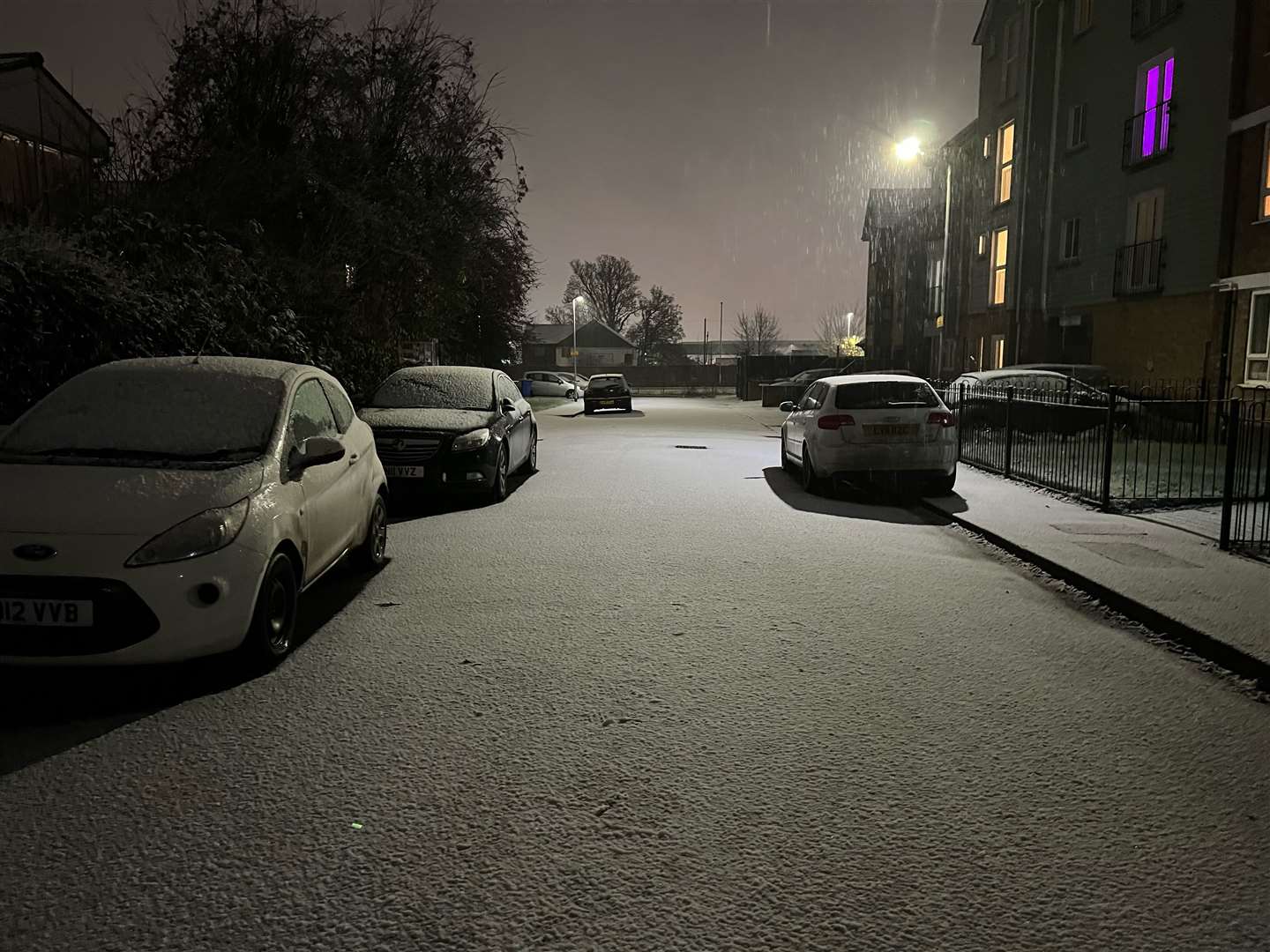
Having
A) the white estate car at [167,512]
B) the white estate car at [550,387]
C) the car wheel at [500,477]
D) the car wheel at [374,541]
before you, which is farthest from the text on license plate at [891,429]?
the white estate car at [550,387]

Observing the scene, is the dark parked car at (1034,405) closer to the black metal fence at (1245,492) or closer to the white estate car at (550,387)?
the black metal fence at (1245,492)

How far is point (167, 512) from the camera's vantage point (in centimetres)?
460

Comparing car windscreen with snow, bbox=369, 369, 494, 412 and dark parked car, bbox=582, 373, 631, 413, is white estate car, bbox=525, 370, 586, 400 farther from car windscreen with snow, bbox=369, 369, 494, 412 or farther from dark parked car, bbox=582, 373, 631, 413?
car windscreen with snow, bbox=369, 369, 494, 412

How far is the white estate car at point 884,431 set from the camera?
1162cm

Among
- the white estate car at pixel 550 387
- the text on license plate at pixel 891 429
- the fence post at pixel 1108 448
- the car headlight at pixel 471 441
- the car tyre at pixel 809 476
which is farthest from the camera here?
the white estate car at pixel 550 387

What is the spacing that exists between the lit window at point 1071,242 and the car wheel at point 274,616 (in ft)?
87.8

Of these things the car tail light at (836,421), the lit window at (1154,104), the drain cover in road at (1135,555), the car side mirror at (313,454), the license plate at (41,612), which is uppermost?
the lit window at (1154,104)

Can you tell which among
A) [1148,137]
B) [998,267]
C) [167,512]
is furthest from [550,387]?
[167,512]

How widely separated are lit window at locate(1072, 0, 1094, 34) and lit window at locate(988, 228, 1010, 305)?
6.06 metres

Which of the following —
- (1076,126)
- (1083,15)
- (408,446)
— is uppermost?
(1083,15)

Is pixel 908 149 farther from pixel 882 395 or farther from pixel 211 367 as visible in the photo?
pixel 211 367

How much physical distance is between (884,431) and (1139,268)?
15745mm

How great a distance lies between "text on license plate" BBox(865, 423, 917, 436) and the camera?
38.0ft

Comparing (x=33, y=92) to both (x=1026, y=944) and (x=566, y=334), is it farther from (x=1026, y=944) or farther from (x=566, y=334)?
(x=566, y=334)
